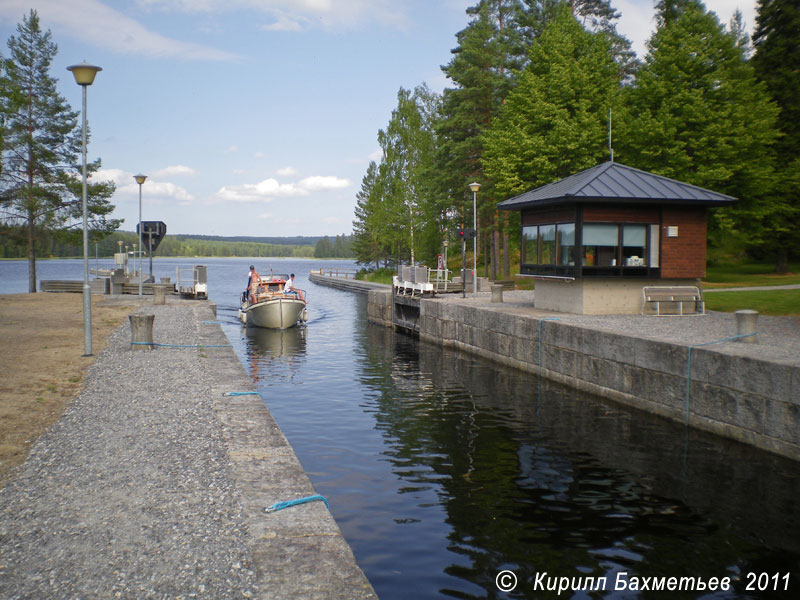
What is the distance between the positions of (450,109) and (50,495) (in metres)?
44.9

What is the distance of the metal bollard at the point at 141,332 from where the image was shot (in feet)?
A: 56.2

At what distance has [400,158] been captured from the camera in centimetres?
6406

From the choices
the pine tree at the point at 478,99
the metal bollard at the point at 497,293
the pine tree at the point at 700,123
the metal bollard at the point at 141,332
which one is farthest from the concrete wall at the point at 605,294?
the pine tree at the point at 478,99

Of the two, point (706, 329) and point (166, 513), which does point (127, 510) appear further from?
point (706, 329)

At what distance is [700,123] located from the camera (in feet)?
114

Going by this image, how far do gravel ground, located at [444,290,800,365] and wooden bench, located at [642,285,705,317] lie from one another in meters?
0.53

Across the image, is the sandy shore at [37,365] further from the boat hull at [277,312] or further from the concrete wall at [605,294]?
the concrete wall at [605,294]

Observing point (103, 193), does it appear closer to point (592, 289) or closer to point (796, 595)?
point (592, 289)

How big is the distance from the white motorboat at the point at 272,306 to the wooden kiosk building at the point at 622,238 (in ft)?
47.2

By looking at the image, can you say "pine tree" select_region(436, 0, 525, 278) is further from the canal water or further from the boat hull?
the canal water

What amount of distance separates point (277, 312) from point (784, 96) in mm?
34899

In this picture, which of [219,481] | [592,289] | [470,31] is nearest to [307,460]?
[219,481]

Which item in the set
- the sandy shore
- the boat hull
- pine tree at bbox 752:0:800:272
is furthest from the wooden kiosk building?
pine tree at bbox 752:0:800:272

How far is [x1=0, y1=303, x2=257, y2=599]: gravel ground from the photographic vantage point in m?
4.85
